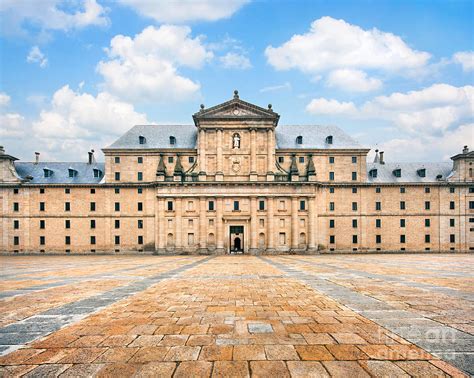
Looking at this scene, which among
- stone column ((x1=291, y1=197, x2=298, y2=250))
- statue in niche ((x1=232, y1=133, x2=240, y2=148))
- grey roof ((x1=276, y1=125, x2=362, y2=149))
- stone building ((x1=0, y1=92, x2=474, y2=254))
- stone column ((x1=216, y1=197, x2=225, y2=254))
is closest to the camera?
stone column ((x1=216, y1=197, x2=225, y2=254))

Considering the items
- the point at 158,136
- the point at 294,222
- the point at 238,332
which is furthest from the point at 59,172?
the point at 238,332

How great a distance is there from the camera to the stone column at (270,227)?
52250 mm

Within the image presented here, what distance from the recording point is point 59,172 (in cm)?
5847

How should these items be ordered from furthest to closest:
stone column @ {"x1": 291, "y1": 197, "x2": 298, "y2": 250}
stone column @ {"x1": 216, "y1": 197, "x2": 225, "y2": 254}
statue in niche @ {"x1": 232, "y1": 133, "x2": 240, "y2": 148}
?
statue in niche @ {"x1": 232, "y1": 133, "x2": 240, "y2": 148} → stone column @ {"x1": 291, "y1": 197, "x2": 298, "y2": 250} → stone column @ {"x1": 216, "y1": 197, "x2": 225, "y2": 254}

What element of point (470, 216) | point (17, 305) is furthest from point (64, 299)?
point (470, 216)

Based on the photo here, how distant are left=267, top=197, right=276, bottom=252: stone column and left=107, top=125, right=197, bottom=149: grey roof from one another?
1709 centimetres

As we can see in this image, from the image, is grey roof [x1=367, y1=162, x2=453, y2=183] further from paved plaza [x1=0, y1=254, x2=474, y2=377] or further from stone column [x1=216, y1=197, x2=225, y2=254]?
paved plaza [x1=0, y1=254, x2=474, y2=377]

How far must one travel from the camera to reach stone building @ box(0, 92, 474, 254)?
52.8 metres

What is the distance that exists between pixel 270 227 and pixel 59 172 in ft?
129

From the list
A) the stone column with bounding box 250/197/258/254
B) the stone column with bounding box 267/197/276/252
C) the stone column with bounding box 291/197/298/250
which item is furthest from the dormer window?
the stone column with bounding box 250/197/258/254

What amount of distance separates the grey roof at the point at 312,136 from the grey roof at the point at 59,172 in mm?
33780

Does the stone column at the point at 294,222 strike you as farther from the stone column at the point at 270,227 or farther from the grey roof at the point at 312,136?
the grey roof at the point at 312,136

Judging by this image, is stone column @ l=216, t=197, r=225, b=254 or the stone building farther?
the stone building

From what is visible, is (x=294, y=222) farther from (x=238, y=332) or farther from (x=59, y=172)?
(x=238, y=332)
